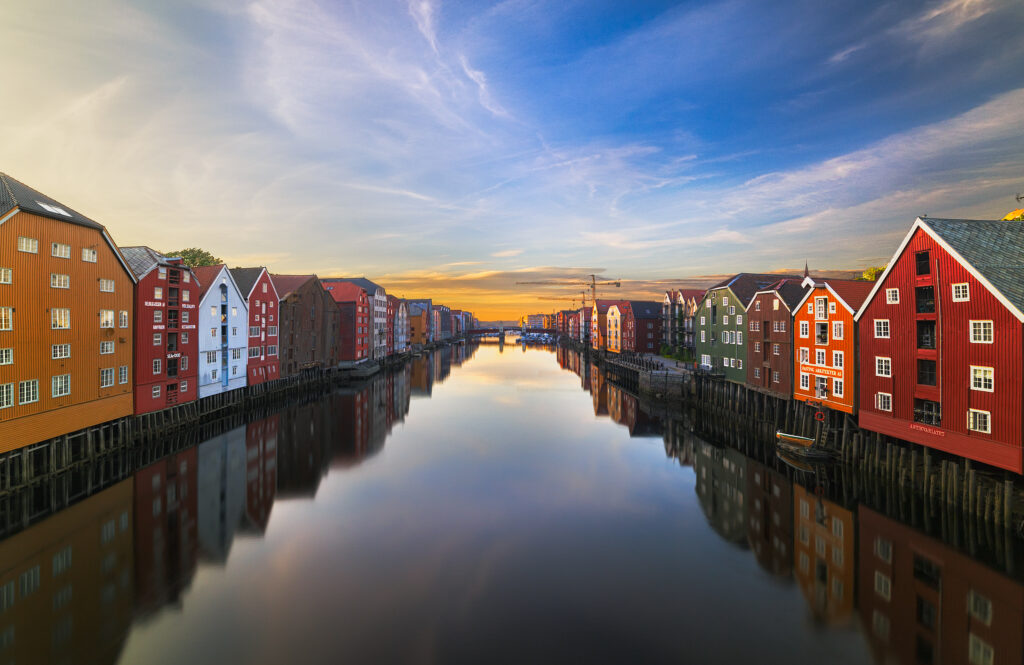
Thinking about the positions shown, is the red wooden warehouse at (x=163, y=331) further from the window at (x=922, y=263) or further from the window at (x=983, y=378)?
the window at (x=983, y=378)

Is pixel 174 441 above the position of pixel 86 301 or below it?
below

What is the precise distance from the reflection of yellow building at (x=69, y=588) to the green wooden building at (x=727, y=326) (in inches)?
1727

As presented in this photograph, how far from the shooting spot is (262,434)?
35.5m

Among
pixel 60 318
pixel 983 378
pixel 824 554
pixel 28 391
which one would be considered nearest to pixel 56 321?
pixel 60 318

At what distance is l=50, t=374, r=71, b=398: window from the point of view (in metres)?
23.9

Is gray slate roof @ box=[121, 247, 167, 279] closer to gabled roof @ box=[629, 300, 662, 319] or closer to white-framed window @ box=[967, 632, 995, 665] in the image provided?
white-framed window @ box=[967, 632, 995, 665]

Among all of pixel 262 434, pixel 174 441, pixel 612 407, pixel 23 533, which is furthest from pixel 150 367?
pixel 612 407

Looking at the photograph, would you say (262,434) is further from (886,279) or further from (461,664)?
(886,279)

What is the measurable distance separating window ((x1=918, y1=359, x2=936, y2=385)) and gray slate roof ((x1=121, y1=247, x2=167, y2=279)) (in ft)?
149

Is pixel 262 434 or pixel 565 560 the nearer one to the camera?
pixel 565 560

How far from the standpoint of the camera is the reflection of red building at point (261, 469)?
830 inches

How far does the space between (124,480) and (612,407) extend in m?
40.6

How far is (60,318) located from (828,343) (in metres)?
44.9

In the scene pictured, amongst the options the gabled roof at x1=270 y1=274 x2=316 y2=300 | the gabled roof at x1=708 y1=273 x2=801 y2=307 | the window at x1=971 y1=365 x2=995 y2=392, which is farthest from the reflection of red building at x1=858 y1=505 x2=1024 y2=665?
the gabled roof at x1=270 y1=274 x2=316 y2=300
